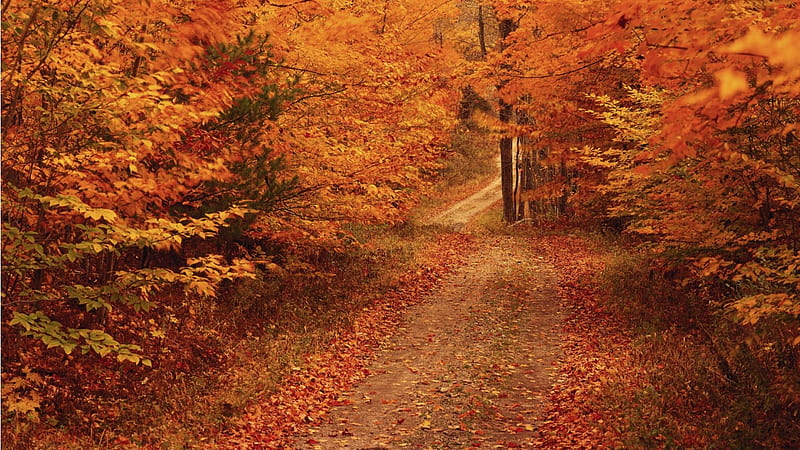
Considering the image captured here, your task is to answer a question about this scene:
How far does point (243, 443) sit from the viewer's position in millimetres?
8172

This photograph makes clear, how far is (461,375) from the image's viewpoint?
1085cm

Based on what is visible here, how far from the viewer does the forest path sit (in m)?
8.64

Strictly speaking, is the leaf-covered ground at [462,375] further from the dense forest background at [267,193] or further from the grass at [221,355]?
the dense forest background at [267,193]

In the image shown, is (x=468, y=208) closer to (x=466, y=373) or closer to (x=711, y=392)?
(x=466, y=373)

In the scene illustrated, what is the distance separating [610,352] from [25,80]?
9.58 meters

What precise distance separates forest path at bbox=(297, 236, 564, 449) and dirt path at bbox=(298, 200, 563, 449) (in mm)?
16

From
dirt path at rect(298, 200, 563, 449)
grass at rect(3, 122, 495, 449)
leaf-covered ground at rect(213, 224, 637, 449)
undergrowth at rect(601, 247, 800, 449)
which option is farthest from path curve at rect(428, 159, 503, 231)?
undergrowth at rect(601, 247, 800, 449)

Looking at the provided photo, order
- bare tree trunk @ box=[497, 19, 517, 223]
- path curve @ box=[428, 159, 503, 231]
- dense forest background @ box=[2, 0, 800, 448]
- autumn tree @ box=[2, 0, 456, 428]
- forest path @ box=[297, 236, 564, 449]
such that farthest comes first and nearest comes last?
path curve @ box=[428, 159, 503, 231] → bare tree trunk @ box=[497, 19, 517, 223] → forest path @ box=[297, 236, 564, 449] → autumn tree @ box=[2, 0, 456, 428] → dense forest background @ box=[2, 0, 800, 448]

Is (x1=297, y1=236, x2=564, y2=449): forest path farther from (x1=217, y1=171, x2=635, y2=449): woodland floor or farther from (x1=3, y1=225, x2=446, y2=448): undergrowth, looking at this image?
(x1=3, y1=225, x2=446, y2=448): undergrowth

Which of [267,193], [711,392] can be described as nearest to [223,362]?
[267,193]

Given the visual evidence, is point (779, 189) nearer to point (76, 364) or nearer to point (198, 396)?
point (198, 396)

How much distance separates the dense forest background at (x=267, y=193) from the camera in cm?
650

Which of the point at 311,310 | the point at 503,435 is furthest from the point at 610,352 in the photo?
the point at 311,310

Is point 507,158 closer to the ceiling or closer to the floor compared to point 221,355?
closer to the ceiling
